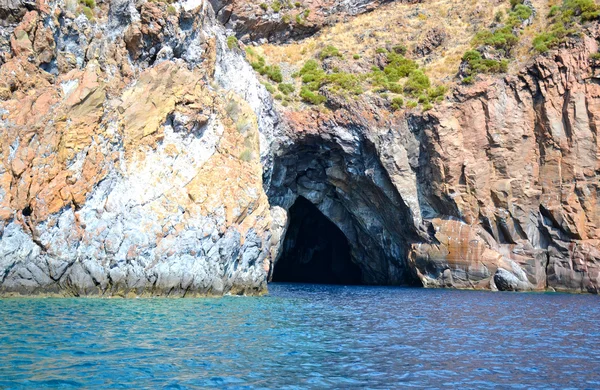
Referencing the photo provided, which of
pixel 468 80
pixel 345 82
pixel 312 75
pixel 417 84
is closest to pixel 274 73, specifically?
pixel 312 75

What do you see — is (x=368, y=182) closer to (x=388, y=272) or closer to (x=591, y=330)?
(x=388, y=272)

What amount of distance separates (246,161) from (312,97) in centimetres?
1099

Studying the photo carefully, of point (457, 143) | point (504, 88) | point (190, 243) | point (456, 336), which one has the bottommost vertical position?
point (456, 336)

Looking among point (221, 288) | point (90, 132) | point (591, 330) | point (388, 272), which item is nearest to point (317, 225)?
point (388, 272)

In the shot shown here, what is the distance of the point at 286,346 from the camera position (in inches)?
531

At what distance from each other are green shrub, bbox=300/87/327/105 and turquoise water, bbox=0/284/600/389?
21.7 metres

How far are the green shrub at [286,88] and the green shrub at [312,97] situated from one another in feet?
3.23

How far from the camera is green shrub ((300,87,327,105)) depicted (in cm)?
4091

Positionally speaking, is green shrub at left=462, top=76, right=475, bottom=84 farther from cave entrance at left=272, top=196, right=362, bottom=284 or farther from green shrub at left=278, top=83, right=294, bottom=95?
cave entrance at left=272, top=196, right=362, bottom=284

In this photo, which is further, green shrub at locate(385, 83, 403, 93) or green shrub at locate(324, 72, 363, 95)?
green shrub at locate(385, 83, 403, 93)

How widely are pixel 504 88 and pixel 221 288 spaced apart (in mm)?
24150

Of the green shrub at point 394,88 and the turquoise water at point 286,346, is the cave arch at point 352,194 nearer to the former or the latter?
the green shrub at point 394,88

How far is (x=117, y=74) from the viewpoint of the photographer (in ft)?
94.7

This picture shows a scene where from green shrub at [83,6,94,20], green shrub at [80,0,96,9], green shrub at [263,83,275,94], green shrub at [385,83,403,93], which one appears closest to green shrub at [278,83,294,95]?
green shrub at [263,83,275,94]
